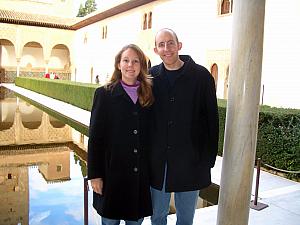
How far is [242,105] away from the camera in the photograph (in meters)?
2.52

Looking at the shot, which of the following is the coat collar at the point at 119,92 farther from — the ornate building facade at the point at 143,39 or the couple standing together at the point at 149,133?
the ornate building facade at the point at 143,39

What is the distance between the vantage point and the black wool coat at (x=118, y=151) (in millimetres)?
2303

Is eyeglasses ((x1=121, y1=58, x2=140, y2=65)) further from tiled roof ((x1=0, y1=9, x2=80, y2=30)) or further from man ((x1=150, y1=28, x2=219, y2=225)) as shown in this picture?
tiled roof ((x1=0, y1=9, x2=80, y2=30))

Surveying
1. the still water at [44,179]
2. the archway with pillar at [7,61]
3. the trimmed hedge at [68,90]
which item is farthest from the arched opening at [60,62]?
the still water at [44,179]

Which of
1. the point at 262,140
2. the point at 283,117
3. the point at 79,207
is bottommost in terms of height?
the point at 79,207

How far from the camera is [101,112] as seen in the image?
2293 mm

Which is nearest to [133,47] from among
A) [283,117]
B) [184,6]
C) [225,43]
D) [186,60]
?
[186,60]

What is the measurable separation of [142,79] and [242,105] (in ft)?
2.46

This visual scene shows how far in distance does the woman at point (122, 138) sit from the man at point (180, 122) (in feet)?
0.36

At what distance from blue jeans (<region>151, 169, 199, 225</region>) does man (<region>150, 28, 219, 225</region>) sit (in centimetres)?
9

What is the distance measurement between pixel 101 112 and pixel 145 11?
57.9 ft

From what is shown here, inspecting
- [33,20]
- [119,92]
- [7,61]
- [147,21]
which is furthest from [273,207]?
[7,61]

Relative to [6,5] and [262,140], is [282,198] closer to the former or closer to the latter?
[262,140]

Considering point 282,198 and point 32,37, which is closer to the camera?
point 282,198
